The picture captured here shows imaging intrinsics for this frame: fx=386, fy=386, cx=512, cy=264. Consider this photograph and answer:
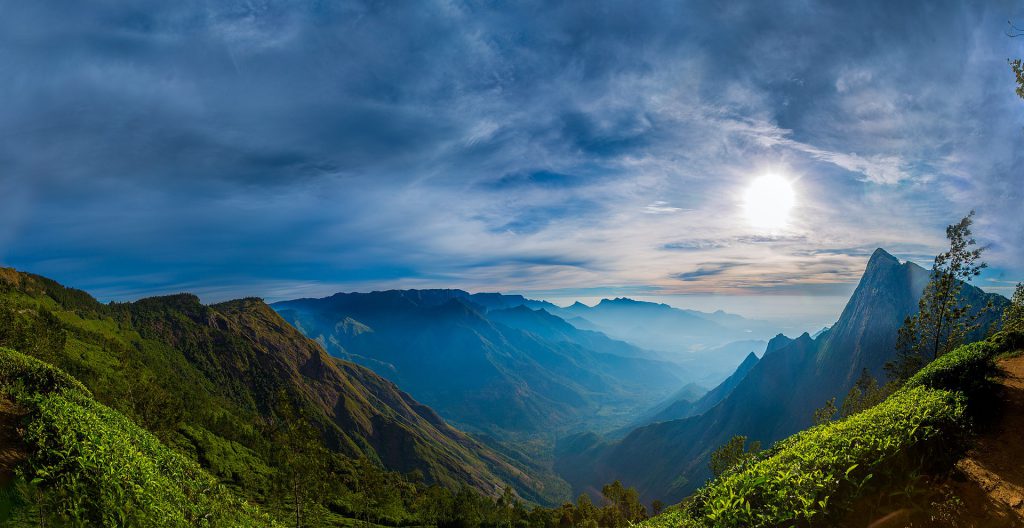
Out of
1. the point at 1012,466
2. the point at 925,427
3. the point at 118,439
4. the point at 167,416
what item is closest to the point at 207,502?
the point at 118,439

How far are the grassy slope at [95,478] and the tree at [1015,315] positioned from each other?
36.1 meters

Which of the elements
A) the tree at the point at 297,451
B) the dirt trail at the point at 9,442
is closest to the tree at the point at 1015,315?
the dirt trail at the point at 9,442

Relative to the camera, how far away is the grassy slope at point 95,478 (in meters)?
11.0

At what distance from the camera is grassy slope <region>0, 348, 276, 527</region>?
1105 cm

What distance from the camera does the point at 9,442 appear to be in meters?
13.4

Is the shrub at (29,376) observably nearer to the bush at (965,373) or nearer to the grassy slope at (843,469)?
the grassy slope at (843,469)

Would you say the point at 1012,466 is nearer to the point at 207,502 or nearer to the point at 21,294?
the point at 207,502

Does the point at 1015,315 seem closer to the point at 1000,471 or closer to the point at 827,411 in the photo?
the point at 1000,471

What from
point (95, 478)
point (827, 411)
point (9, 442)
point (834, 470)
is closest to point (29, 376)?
point (9, 442)

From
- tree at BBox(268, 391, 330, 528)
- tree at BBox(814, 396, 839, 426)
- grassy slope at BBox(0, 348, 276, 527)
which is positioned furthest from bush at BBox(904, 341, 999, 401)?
tree at BBox(268, 391, 330, 528)

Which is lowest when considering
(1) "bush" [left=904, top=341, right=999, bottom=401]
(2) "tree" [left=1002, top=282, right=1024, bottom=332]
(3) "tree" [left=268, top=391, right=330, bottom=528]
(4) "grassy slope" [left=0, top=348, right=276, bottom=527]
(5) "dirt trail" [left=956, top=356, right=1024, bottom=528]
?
(3) "tree" [left=268, top=391, right=330, bottom=528]

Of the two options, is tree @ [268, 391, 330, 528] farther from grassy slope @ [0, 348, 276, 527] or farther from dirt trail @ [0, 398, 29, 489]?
dirt trail @ [0, 398, 29, 489]

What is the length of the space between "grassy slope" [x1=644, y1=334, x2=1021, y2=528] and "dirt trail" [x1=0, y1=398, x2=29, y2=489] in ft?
67.7

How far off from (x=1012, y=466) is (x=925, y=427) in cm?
183
